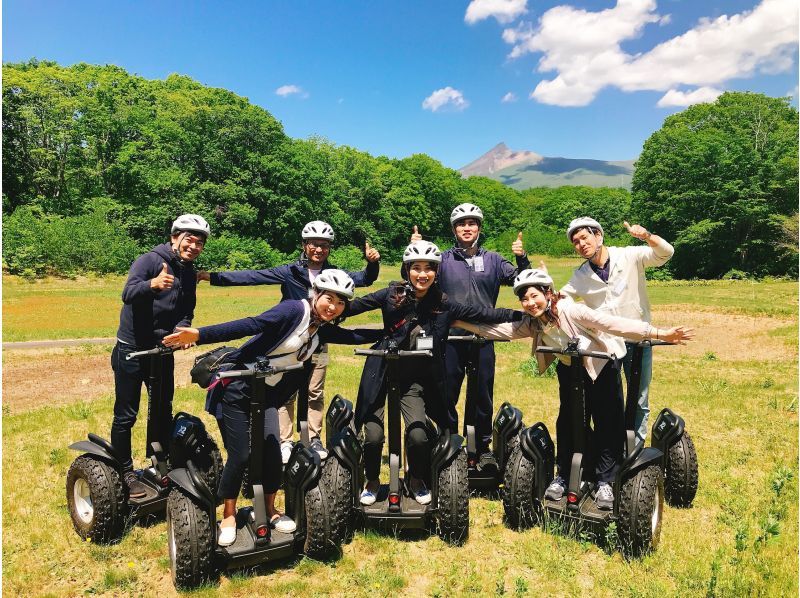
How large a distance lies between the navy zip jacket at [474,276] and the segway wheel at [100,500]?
3.65m

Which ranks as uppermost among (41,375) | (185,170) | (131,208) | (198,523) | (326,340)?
(185,170)

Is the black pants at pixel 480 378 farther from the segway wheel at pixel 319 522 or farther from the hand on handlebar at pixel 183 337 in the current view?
the hand on handlebar at pixel 183 337

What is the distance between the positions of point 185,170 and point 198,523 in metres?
50.0

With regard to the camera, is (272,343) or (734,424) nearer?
(272,343)

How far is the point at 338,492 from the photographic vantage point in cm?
461

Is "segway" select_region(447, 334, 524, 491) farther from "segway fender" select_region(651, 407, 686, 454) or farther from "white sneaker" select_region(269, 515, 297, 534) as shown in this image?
"white sneaker" select_region(269, 515, 297, 534)

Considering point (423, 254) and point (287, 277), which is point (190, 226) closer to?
point (287, 277)

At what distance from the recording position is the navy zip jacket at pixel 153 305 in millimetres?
4965

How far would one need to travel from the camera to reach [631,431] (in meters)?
5.07

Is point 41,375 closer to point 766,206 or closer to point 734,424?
point 734,424

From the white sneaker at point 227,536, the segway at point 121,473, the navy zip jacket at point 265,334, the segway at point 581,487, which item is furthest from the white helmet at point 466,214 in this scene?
the white sneaker at point 227,536

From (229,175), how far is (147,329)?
4875 cm

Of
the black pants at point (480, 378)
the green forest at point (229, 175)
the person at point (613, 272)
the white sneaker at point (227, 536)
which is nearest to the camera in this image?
the white sneaker at point (227, 536)

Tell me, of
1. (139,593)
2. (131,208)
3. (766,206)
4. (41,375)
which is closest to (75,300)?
(41,375)
